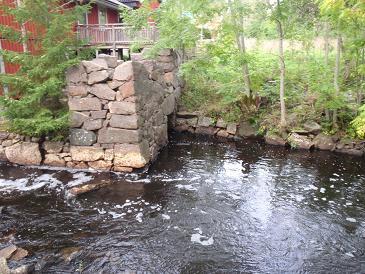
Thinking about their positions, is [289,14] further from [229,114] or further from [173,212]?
[173,212]

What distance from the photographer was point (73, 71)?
741 cm

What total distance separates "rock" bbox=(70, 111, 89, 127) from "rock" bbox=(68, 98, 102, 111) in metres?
0.12

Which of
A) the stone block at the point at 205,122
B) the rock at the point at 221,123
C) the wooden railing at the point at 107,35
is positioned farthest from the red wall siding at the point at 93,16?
the rock at the point at 221,123

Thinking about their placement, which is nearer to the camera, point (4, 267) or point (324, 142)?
point (4, 267)

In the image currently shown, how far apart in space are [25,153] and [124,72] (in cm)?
334

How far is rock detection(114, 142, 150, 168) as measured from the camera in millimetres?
7520

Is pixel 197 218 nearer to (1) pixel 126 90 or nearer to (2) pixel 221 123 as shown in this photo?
(1) pixel 126 90

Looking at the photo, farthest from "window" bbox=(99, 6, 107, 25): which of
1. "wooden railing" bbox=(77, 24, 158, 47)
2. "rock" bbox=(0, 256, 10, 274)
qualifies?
"rock" bbox=(0, 256, 10, 274)

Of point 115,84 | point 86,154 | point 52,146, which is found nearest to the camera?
point 115,84

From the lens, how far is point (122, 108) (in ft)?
24.1

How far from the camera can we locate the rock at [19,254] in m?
4.38

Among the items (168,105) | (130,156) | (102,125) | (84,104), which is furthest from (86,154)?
(168,105)

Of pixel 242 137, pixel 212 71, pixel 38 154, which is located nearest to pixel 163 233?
pixel 38 154

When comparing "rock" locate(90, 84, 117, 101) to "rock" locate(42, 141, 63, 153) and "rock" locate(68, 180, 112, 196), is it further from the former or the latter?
"rock" locate(68, 180, 112, 196)
